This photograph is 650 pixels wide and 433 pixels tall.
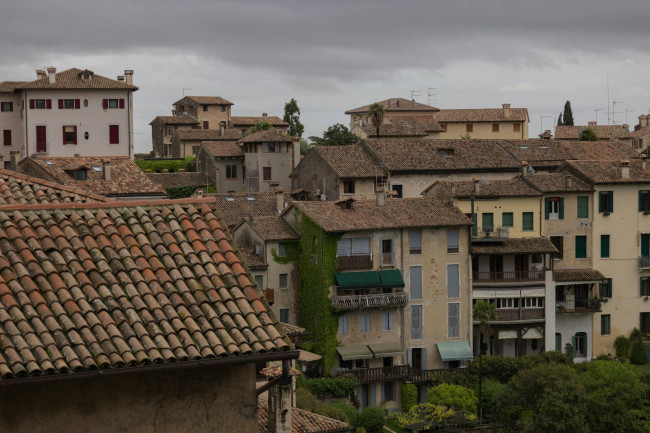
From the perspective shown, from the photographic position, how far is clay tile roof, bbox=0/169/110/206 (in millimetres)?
17875

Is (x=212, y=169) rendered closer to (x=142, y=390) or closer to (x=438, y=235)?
(x=438, y=235)

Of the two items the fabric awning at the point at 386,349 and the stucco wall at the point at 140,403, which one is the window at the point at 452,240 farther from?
the stucco wall at the point at 140,403

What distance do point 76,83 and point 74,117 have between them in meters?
2.85

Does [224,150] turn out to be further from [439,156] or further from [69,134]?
[439,156]

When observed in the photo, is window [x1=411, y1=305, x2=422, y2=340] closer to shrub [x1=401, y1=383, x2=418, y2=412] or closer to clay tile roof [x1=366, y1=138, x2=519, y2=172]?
shrub [x1=401, y1=383, x2=418, y2=412]

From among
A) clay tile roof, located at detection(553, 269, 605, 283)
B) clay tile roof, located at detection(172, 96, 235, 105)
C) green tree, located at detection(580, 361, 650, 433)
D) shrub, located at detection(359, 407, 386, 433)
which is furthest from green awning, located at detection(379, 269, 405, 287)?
clay tile roof, located at detection(172, 96, 235, 105)

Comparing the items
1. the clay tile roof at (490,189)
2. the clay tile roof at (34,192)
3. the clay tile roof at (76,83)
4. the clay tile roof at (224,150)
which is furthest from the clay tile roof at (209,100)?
the clay tile roof at (34,192)

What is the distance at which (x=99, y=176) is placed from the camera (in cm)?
6197

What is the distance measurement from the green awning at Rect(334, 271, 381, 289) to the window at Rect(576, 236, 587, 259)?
16.4m

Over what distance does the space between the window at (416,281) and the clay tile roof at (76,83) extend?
2941 cm

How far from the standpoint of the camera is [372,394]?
63781 mm

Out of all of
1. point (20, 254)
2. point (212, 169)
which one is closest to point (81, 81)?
point (212, 169)

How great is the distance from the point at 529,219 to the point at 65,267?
61.6 m

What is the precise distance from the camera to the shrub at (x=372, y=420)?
57.0 m
